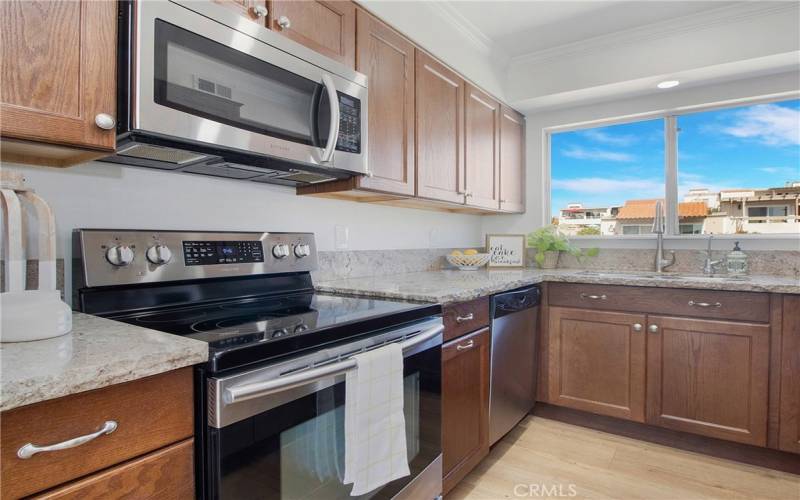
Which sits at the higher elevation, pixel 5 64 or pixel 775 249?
pixel 5 64

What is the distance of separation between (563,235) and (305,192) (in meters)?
1.97

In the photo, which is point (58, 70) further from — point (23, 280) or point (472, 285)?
point (472, 285)

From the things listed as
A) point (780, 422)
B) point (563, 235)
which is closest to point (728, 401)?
point (780, 422)

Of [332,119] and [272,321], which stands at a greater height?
[332,119]

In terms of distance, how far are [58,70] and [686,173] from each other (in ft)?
10.5

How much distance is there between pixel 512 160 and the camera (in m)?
3.10

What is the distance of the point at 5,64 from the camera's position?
0.87 metres

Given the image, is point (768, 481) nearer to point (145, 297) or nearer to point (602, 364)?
point (602, 364)

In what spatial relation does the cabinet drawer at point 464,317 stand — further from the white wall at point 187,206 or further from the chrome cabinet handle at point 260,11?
the chrome cabinet handle at point 260,11

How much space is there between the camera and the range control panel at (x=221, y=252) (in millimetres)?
1416

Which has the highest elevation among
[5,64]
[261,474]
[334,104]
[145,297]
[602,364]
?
[334,104]

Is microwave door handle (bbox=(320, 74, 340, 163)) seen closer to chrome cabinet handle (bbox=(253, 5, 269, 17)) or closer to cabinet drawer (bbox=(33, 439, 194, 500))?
chrome cabinet handle (bbox=(253, 5, 269, 17))

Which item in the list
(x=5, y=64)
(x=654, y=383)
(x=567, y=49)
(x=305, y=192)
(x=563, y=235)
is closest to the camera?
(x=5, y=64)

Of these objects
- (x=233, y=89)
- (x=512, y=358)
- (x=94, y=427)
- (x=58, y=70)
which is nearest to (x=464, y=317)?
(x=512, y=358)
